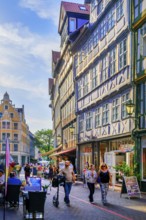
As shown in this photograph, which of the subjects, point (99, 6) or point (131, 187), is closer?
point (131, 187)

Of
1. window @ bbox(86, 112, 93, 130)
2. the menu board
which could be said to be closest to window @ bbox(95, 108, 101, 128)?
window @ bbox(86, 112, 93, 130)

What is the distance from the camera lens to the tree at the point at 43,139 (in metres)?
117

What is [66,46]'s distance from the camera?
4331 cm

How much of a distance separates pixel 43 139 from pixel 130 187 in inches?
4038

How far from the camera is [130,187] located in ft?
56.7

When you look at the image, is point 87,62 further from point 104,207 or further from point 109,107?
point 104,207

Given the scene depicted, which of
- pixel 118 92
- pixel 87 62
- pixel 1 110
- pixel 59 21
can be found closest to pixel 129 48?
pixel 118 92

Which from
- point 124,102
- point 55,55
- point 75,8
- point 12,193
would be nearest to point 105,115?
point 124,102

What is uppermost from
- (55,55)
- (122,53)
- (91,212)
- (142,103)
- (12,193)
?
(55,55)

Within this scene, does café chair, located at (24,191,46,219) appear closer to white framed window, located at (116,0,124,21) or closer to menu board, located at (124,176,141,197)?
menu board, located at (124,176,141,197)

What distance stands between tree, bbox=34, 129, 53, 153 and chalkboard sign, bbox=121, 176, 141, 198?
9958 cm

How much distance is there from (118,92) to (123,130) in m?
2.56

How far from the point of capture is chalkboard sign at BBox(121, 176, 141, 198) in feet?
56.3

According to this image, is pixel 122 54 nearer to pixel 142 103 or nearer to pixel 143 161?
pixel 142 103
